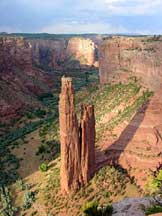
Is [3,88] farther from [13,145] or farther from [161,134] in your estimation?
[161,134]

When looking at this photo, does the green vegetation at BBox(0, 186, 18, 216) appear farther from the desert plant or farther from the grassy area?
the grassy area

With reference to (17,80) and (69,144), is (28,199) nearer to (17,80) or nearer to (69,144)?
(69,144)

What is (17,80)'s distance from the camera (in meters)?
101

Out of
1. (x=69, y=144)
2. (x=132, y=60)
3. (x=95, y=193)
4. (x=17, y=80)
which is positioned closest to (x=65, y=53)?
(x=17, y=80)

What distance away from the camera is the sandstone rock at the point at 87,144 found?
4519 centimetres

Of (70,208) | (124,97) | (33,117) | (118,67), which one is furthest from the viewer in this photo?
(33,117)

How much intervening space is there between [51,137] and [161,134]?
1986 centimetres

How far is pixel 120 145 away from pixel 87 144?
5.70 m

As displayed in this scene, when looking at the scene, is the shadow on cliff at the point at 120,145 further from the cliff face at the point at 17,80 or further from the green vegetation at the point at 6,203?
the cliff face at the point at 17,80

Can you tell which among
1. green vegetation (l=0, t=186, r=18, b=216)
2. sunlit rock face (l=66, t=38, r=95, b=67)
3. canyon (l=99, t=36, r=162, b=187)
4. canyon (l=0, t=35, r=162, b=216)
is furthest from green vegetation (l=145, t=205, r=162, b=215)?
sunlit rock face (l=66, t=38, r=95, b=67)

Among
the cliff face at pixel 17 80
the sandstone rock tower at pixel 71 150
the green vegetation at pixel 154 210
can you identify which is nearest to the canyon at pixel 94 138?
the sandstone rock tower at pixel 71 150

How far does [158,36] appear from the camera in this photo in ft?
251

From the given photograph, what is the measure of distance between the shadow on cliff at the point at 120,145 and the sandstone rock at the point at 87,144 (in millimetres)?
1552

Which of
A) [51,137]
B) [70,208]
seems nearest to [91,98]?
[51,137]
